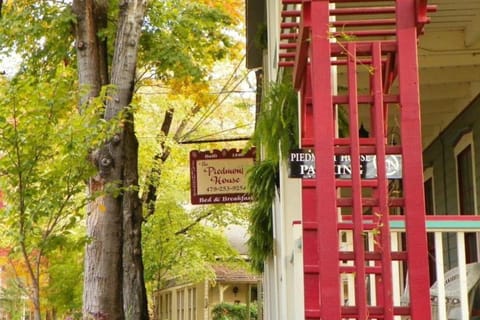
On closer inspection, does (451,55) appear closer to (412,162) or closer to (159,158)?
(412,162)

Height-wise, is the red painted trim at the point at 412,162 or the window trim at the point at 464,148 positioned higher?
the window trim at the point at 464,148

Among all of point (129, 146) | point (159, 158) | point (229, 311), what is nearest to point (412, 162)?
point (129, 146)

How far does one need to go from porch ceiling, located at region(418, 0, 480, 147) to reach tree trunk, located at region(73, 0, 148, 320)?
3.19 metres

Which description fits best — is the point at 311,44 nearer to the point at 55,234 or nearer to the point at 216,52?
the point at 55,234

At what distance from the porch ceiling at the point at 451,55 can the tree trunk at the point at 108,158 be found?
3.19 m

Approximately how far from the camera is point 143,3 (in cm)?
912

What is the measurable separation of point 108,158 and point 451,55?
382 cm

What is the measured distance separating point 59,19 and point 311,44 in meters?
6.24

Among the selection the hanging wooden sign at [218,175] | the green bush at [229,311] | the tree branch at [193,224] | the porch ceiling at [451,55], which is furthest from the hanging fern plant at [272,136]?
the green bush at [229,311]

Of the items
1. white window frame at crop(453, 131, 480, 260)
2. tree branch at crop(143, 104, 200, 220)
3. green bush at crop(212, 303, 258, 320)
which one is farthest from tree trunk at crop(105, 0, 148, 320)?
green bush at crop(212, 303, 258, 320)

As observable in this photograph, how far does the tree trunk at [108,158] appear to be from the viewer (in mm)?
8359

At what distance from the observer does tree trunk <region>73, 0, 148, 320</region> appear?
836cm

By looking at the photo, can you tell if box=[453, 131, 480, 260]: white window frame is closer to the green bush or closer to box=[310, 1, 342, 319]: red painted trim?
box=[310, 1, 342, 319]: red painted trim

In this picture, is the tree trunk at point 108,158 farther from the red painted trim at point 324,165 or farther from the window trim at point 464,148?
the red painted trim at point 324,165
